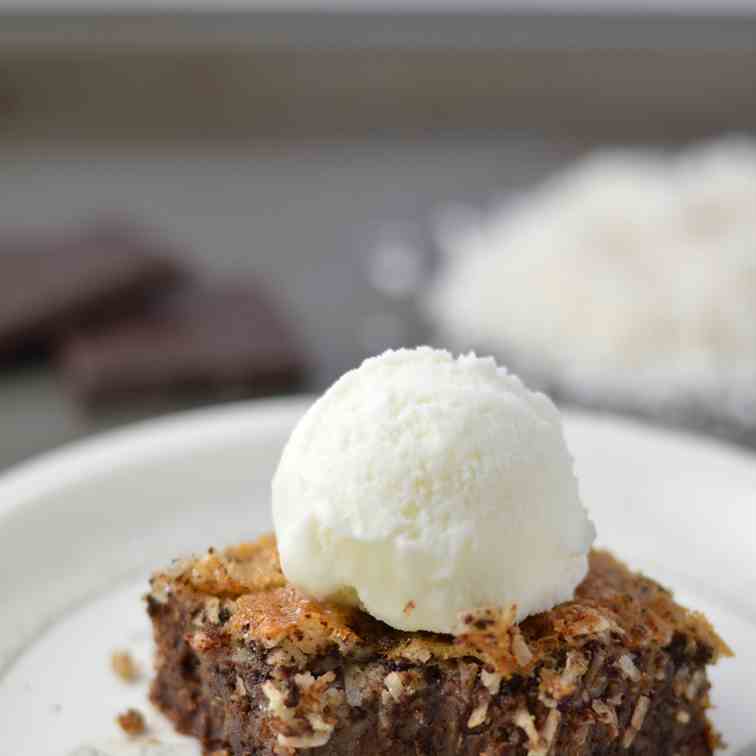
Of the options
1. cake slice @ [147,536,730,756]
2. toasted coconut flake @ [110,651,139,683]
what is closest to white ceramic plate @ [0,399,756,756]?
toasted coconut flake @ [110,651,139,683]

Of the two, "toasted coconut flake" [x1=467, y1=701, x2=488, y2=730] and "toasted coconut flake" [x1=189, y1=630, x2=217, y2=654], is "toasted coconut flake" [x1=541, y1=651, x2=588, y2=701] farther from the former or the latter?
"toasted coconut flake" [x1=189, y1=630, x2=217, y2=654]

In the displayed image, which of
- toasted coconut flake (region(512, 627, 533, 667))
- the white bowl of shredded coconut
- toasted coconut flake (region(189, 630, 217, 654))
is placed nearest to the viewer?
toasted coconut flake (region(512, 627, 533, 667))

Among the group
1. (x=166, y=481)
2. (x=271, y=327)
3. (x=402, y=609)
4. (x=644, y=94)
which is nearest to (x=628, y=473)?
(x=166, y=481)

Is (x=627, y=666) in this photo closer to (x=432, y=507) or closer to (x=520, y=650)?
(x=520, y=650)

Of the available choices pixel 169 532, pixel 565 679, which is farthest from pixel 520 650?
pixel 169 532

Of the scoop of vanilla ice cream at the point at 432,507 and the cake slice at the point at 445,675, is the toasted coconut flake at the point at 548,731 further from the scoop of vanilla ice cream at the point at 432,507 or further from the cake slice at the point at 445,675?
the scoop of vanilla ice cream at the point at 432,507

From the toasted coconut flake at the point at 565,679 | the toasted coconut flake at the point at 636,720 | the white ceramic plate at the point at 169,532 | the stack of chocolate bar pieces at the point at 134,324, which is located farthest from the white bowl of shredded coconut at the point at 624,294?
the toasted coconut flake at the point at 565,679
